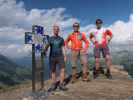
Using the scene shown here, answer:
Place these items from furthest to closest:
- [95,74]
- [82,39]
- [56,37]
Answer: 1. [95,74]
2. [82,39]
3. [56,37]

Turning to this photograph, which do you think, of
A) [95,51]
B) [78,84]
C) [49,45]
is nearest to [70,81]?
[78,84]

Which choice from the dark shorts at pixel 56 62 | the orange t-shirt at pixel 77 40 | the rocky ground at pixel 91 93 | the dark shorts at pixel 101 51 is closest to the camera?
the rocky ground at pixel 91 93

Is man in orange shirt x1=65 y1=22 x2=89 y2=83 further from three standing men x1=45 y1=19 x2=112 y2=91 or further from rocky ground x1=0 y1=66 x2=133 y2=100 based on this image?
rocky ground x1=0 y1=66 x2=133 y2=100

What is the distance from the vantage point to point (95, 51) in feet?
65.6

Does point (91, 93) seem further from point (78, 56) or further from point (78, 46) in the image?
point (78, 46)

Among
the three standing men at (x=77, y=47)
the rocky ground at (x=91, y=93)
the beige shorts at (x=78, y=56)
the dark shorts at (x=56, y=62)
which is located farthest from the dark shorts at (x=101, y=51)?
the dark shorts at (x=56, y=62)

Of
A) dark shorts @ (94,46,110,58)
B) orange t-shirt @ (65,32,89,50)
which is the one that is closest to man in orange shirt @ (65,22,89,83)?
orange t-shirt @ (65,32,89,50)

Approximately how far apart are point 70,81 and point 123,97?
16.4 ft

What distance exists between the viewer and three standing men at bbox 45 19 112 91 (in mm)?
17453

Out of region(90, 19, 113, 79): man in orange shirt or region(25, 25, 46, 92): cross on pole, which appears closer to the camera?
region(25, 25, 46, 92): cross on pole

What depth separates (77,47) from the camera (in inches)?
747

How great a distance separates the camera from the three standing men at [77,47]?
1745 cm

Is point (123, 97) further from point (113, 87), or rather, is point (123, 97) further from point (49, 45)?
point (49, 45)

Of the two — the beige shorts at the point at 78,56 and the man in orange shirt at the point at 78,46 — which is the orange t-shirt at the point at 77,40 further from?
the beige shorts at the point at 78,56
